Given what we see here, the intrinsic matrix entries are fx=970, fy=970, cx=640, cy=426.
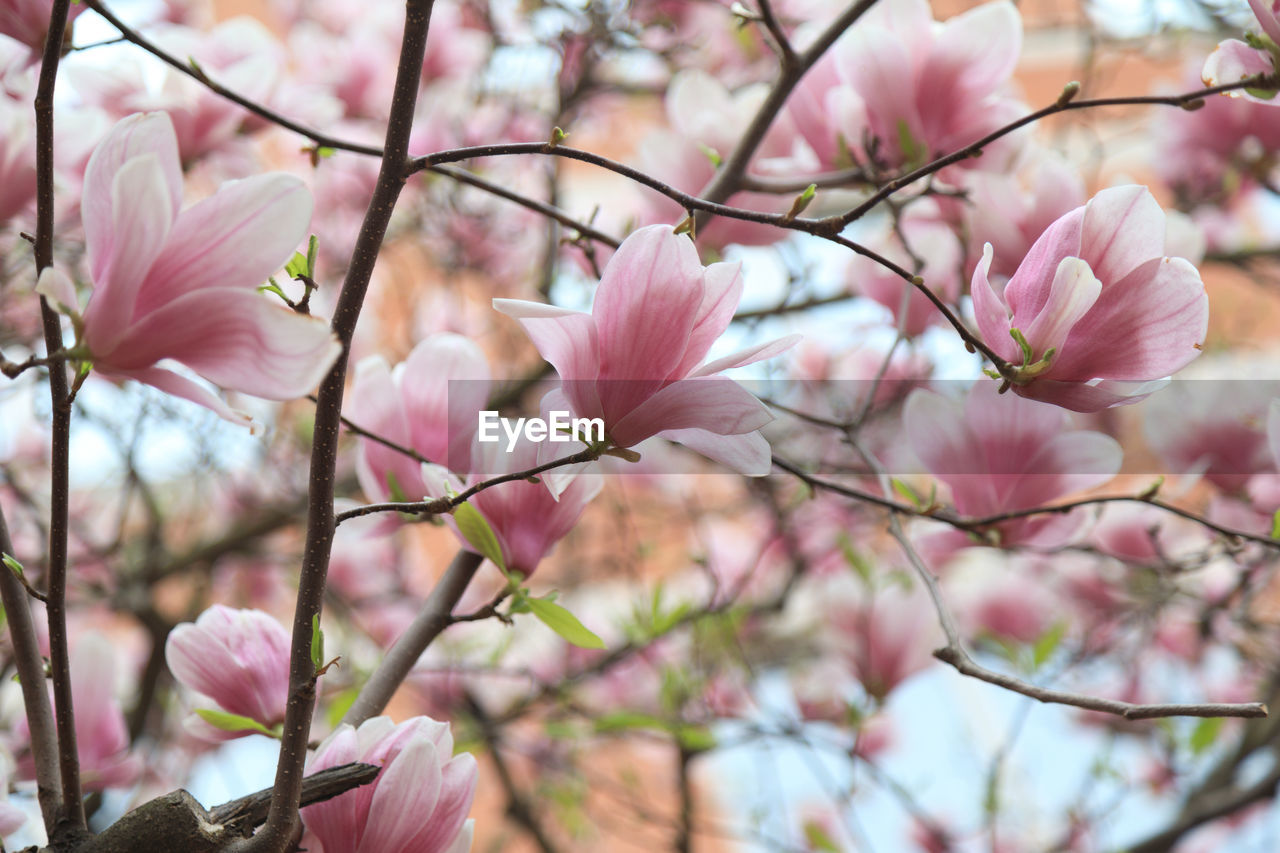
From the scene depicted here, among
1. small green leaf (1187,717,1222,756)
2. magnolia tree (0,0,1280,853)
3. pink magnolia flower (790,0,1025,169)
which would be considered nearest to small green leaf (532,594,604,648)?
magnolia tree (0,0,1280,853)

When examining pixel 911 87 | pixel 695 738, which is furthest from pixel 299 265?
pixel 695 738

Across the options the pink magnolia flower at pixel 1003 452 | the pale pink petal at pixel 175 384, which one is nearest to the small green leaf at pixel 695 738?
the pink magnolia flower at pixel 1003 452

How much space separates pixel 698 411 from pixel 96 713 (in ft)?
1.40

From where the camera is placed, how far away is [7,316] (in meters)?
1.28

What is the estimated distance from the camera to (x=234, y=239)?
1.11 feet

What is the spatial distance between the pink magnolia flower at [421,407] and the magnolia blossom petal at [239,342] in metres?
0.21

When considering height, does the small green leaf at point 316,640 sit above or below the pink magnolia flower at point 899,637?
above

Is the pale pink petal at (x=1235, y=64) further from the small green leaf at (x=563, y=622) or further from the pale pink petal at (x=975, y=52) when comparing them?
the small green leaf at (x=563, y=622)

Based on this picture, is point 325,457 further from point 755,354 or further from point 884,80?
point 884,80

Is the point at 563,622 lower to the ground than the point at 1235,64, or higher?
lower

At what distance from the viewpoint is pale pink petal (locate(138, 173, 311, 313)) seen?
A: 34 cm

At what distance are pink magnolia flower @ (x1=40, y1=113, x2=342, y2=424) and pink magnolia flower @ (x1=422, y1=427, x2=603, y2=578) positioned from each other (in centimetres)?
15

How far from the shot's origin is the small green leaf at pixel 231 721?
1.58 ft

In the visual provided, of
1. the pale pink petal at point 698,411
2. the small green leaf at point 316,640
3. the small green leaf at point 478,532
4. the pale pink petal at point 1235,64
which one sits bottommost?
the small green leaf at point 316,640
